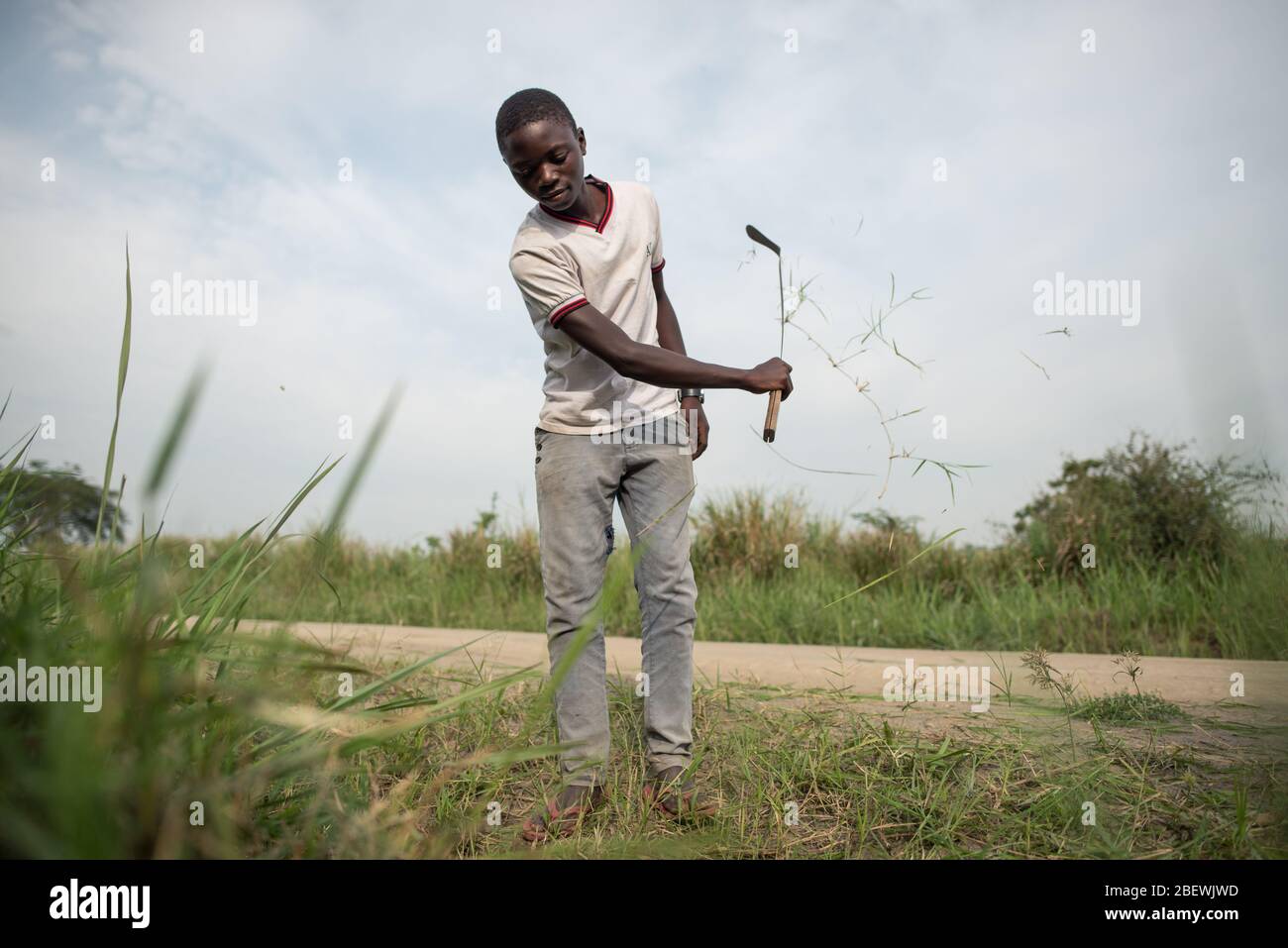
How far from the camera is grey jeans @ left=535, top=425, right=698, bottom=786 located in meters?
2.70

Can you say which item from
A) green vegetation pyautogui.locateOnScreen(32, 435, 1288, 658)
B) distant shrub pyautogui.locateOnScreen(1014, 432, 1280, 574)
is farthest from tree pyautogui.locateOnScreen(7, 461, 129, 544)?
distant shrub pyautogui.locateOnScreen(1014, 432, 1280, 574)

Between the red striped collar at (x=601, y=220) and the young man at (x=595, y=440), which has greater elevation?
the red striped collar at (x=601, y=220)

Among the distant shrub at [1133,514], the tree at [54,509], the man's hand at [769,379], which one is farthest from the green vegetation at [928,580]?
the man's hand at [769,379]

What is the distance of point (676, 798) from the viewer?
2.61 meters

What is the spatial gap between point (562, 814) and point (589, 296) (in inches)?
61.7

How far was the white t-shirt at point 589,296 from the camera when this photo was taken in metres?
2.78

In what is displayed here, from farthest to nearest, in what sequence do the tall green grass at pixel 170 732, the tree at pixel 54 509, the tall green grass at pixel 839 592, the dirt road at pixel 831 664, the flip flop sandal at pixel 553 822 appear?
1. the tall green grass at pixel 839 592
2. the dirt road at pixel 831 664
3. the flip flop sandal at pixel 553 822
4. the tree at pixel 54 509
5. the tall green grass at pixel 170 732

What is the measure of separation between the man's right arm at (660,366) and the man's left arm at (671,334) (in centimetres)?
50

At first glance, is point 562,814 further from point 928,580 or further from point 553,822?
point 928,580

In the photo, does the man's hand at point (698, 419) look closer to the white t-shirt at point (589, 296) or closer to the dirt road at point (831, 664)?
the white t-shirt at point (589, 296)

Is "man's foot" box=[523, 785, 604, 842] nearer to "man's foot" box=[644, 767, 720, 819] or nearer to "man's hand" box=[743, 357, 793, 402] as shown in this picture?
"man's foot" box=[644, 767, 720, 819]
